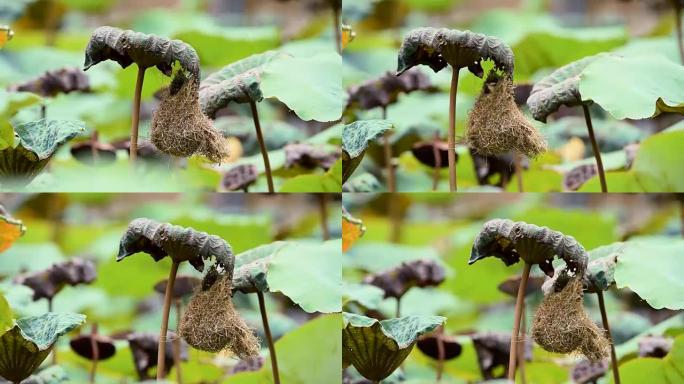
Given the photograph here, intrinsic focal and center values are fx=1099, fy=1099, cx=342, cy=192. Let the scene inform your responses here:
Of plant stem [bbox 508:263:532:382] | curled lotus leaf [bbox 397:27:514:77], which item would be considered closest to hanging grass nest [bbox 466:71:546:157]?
curled lotus leaf [bbox 397:27:514:77]

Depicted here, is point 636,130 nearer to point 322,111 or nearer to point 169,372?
point 322,111

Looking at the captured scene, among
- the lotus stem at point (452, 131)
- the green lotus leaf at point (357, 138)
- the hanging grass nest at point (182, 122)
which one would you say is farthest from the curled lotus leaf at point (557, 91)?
the hanging grass nest at point (182, 122)

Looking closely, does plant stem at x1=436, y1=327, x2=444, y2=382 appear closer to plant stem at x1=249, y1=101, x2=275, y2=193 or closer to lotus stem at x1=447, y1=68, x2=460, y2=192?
lotus stem at x1=447, y1=68, x2=460, y2=192

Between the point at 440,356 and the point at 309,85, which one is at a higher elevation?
the point at 309,85

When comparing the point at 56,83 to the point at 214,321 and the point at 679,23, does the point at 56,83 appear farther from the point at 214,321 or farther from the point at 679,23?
the point at 679,23

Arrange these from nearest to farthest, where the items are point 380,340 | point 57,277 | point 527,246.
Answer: point 527,246
point 380,340
point 57,277

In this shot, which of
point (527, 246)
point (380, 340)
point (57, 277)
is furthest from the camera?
point (57, 277)

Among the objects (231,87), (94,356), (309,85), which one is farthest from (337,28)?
(94,356)
